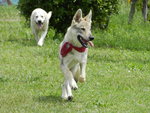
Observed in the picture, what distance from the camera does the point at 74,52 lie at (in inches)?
370

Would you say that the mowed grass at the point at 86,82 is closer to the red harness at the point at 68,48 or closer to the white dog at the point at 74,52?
the white dog at the point at 74,52

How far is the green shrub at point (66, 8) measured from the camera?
66.2ft

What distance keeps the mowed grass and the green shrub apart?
715 millimetres

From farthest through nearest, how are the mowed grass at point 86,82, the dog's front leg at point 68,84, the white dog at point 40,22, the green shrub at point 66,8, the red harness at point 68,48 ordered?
the green shrub at point 66,8 → the white dog at point 40,22 → the red harness at point 68,48 → the dog's front leg at point 68,84 → the mowed grass at point 86,82

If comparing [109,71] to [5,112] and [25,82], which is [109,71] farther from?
[5,112]

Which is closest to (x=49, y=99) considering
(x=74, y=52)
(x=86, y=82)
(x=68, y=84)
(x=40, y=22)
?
(x=68, y=84)

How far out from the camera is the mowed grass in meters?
8.96

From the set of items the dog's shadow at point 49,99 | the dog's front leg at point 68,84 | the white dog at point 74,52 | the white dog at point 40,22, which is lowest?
the white dog at point 40,22

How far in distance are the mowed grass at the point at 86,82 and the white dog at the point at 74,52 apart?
0.28 metres

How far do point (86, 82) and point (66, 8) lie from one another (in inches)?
364

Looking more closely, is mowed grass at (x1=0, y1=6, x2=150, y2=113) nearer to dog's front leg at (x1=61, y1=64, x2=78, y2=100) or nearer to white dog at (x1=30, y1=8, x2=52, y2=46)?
dog's front leg at (x1=61, y1=64, x2=78, y2=100)

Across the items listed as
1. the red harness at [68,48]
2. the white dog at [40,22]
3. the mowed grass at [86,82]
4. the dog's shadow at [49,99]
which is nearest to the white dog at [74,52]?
the red harness at [68,48]

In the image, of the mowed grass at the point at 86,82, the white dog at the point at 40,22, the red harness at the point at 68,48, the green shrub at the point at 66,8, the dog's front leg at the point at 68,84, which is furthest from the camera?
the green shrub at the point at 66,8

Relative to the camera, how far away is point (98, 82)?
11500 mm
